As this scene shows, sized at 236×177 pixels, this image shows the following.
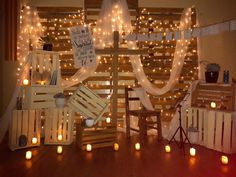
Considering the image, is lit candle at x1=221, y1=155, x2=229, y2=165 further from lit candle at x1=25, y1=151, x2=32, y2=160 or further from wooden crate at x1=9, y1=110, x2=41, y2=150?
wooden crate at x1=9, y1=110, x2=41, y2=150

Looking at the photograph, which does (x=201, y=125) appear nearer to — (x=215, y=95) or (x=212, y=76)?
(x=215, y=95)

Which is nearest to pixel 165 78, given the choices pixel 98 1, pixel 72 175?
pixel 98 1

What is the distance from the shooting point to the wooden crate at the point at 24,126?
381 cm

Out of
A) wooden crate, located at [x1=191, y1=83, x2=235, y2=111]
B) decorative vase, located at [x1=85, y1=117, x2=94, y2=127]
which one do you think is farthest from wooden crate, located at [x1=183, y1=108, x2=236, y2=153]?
decorative vase, located at [x1=85, y1=117, x2=94, y2=127]

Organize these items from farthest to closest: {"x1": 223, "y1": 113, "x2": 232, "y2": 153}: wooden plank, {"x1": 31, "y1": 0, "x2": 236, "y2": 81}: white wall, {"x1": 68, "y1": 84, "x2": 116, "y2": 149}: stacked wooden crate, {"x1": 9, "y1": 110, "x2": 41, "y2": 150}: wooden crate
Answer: {"x1": 31, "y1": 0, "x2": 236, "y2": 81}: white wall < {"x1": 68, "y1": 84, "x2": 116, "y2": 149}: stacked wooden crate < {"x1": 9, "y1": 110, "x2": 41, "y2": 150}: wooden crate < {"x1": 223, "y1": 113, "x2": 232, "y2": 153}: wooden plank

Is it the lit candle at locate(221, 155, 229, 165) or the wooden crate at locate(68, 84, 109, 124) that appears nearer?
the lit candle at locate(221, 155, 229, 165)

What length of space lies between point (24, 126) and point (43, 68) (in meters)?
0.89

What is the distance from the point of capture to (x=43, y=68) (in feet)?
13.8

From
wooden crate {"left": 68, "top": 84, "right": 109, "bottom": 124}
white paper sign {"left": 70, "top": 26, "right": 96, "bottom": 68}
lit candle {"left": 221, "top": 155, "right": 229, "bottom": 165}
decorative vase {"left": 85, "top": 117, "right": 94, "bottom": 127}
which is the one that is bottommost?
lit candle {"left": 221, "top": 155, "right": 229, "bottom": 165}

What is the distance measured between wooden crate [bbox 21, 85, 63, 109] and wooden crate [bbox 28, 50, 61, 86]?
8 centimetres

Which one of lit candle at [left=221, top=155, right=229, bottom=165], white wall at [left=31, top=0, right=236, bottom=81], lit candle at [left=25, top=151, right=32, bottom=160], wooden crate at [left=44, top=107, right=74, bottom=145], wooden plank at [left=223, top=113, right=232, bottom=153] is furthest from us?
white wall at [left=31, top=0, right=236, bottom=81]

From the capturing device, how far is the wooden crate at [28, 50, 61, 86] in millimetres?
4047

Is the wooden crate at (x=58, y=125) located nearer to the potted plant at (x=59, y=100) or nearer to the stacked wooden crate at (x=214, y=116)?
the potted plant at (x=59, y=100)

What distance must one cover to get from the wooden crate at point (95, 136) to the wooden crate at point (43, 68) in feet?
2.70
